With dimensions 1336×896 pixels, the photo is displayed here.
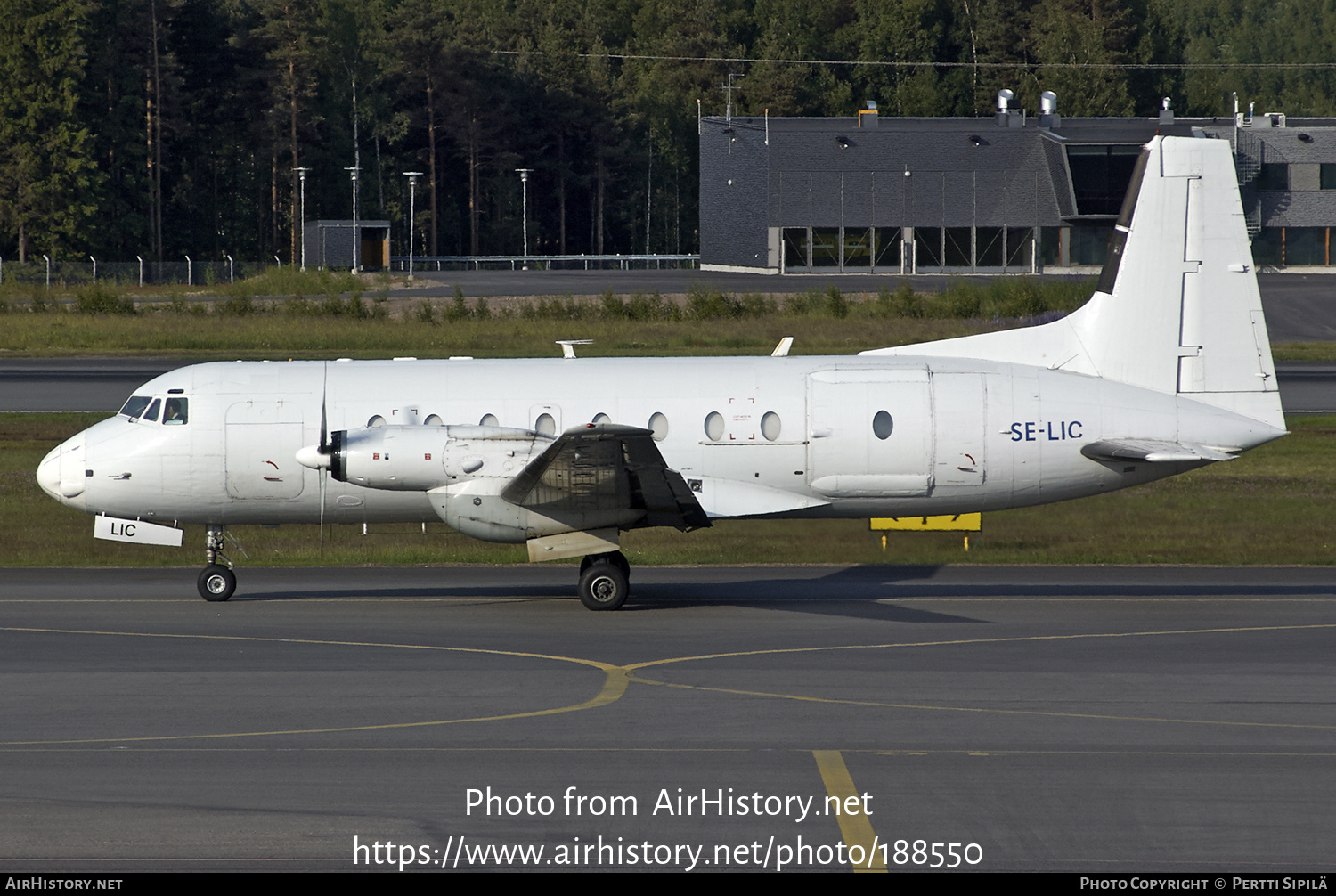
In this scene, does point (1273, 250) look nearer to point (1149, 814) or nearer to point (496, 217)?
point (496, 217)

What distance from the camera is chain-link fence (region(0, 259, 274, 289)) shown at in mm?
85000

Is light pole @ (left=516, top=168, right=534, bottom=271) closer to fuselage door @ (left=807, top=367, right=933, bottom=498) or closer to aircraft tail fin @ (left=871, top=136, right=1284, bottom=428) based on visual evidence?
aircraft tail fin @ (left=871, top=136, right=1284, bottom=428)

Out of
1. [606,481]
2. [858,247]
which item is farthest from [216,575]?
[858,247]

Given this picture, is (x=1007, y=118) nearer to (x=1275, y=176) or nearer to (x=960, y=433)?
(x=1275, y=176)

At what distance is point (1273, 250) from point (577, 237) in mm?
62049

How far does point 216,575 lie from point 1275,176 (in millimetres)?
83711

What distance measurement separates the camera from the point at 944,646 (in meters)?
16.9

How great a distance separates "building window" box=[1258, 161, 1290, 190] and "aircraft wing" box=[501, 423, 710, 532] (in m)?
80.3

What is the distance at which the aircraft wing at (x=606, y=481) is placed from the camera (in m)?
17.5

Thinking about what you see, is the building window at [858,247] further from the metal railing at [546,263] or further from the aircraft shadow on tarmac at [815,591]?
the aircraft shadow on tarmac at [815,591]

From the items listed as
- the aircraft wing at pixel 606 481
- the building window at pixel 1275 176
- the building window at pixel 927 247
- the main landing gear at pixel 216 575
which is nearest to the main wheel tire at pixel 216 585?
the main landing gear at pixel 216 575

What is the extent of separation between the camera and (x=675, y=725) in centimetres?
1345

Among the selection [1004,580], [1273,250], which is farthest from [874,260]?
[1004,580]

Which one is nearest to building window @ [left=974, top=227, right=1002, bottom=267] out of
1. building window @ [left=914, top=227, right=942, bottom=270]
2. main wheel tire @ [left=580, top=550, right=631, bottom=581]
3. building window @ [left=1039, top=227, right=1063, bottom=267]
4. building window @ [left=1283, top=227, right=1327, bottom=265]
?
building window @ [left=914, top=227, right=942, bottom=270]
